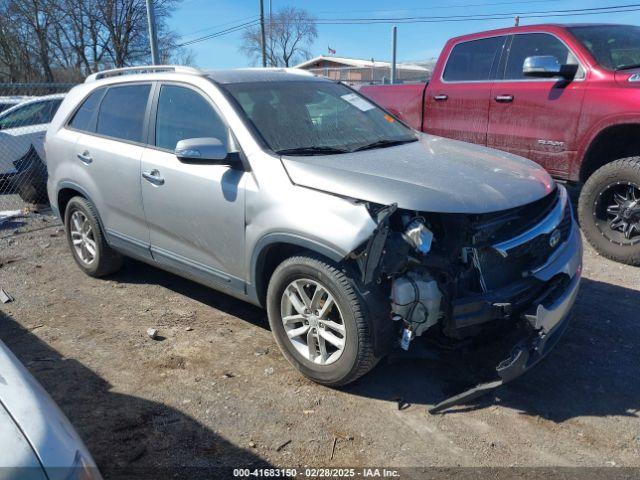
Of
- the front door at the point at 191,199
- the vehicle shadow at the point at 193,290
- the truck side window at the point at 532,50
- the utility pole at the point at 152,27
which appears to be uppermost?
the utility pole at the point at 152,27

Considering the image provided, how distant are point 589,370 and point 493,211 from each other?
1382 millimetres

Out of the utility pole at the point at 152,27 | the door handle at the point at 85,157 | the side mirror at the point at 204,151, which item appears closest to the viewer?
the side mirror at the point at 204,151

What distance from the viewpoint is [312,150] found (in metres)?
3.60

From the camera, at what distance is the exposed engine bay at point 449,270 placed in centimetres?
284

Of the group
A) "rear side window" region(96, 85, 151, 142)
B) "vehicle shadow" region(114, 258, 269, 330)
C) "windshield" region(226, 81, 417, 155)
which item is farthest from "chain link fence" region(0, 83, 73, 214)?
"windshield" region(226, 81, 417, 155)

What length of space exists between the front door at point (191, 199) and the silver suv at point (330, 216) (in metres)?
0.01

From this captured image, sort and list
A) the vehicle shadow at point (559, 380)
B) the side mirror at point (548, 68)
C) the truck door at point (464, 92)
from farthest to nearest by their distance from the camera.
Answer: the truck door at point (464, 92) → the side mirror at point (548, 68) → the vehicle shadow at point (559, 380)

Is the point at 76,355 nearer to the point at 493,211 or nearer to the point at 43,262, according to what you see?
the point at 43,262

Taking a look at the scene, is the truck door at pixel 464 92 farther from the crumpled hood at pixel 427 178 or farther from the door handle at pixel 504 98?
the crumpled hood at pixel 427 178

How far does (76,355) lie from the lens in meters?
3.88

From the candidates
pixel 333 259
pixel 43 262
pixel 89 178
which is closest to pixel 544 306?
pixel 333 259

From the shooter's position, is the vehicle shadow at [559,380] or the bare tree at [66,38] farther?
the bare tree at [66,38]

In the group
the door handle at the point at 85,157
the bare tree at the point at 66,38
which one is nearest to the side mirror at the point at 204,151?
the door handle at the point at 85,157

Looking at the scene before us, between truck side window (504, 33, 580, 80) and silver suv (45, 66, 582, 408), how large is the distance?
2294 millimetres
